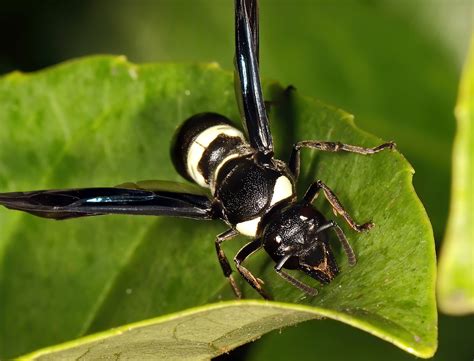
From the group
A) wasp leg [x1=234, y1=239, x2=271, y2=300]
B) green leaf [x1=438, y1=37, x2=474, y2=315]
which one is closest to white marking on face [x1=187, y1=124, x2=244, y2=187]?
wasp leg [x1=234, y1=239, x2=271, y2=300]

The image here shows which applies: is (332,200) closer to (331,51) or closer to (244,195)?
(244,195)

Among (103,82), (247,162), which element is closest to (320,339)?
(247,162)

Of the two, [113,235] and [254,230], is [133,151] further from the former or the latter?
[254,230]

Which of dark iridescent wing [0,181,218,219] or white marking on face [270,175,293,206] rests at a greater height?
white marking on face [270,175,293,206]

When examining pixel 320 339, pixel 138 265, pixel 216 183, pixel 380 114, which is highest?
pixel 380 114

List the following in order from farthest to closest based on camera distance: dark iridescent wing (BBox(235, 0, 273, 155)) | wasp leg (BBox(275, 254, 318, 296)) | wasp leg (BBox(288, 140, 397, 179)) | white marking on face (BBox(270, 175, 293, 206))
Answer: dark iridescent wing (BBox(235, 0, 273, 155)) < white marking on face (BBox(270, 175, 293, 206)) < wasp leg (BBox(288, 140, 397, 179)) < wasp leg (BBox(275, 254, 318, 296))

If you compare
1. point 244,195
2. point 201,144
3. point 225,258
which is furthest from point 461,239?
point 201,144

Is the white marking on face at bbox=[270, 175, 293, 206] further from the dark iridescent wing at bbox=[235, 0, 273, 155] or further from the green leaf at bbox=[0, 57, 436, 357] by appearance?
the dark iridescent wing at bbox=[235, 0, 273, 155]

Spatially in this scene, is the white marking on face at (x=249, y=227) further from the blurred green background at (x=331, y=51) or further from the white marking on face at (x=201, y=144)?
the blurred green background at (x=331, y=51)
